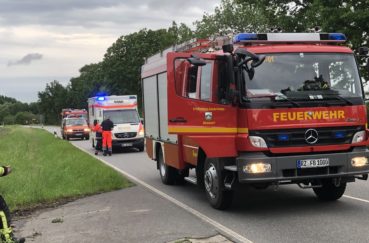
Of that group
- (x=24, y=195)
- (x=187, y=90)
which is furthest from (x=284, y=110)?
(x=24, y=195)

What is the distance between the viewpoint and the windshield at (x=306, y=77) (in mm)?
7895

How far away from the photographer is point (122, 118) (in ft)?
82.2

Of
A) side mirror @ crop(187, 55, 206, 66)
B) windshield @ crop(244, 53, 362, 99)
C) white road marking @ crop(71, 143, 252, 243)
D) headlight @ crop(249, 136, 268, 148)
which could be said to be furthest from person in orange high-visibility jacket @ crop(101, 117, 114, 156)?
headlight @ crop(249, 136, 268, 148)

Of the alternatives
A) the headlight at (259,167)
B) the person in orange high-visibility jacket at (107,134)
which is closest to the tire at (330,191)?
the headlight at (259,167)

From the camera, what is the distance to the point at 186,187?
12.0 m

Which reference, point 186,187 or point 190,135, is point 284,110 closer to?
point 190,135

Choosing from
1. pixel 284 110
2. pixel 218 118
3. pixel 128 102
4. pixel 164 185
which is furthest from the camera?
pixel 128 102

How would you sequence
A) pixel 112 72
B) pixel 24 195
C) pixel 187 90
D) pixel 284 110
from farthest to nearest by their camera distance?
pixel 112 72, pixel 24 195, pixel 187 90, pixel 284 110

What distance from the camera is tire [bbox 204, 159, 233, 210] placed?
27.9 feet

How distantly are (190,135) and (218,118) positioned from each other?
123 cm

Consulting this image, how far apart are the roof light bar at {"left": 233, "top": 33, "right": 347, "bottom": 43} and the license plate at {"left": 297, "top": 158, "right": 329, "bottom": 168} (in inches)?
77.0

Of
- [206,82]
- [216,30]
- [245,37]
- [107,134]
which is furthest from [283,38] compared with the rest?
[216,30]

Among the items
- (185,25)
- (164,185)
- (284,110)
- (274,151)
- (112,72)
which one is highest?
(185,25)

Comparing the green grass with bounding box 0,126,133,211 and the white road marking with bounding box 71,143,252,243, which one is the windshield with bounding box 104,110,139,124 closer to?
the green grass with bounding box 0,126,133,211
